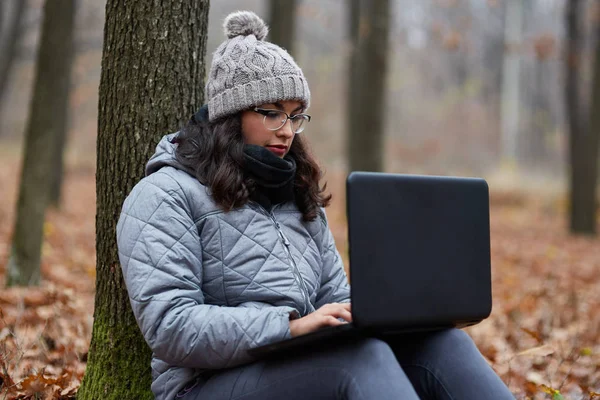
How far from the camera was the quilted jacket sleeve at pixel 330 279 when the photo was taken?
2.72 m

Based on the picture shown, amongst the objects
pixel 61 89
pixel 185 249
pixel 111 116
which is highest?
pixel 61 89

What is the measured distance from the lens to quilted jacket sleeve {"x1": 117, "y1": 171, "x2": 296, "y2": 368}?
82.7 inches

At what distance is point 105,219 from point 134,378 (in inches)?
25.9

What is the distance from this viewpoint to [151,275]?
7.01 feet

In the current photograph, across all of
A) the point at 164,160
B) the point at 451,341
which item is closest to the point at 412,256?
the point at 451,341

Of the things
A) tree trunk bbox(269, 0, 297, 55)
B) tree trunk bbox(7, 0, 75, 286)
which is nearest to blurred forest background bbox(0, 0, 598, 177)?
tree trunk bbox(269, 0, 297, 55)

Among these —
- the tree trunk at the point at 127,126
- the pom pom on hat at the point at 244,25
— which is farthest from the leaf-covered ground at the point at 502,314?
the pom pom on hat at the point at 244,25

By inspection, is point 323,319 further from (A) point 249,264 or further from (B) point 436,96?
(B) point 436,96

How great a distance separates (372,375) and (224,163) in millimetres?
917

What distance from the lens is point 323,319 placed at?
81.4 inches

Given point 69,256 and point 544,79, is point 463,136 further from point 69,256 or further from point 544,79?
point 69,256

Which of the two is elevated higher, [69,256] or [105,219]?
[105,219]

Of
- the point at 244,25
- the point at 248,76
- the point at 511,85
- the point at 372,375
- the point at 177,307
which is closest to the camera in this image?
the point at 372,375

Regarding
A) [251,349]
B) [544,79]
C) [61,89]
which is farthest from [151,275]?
[544,79]
